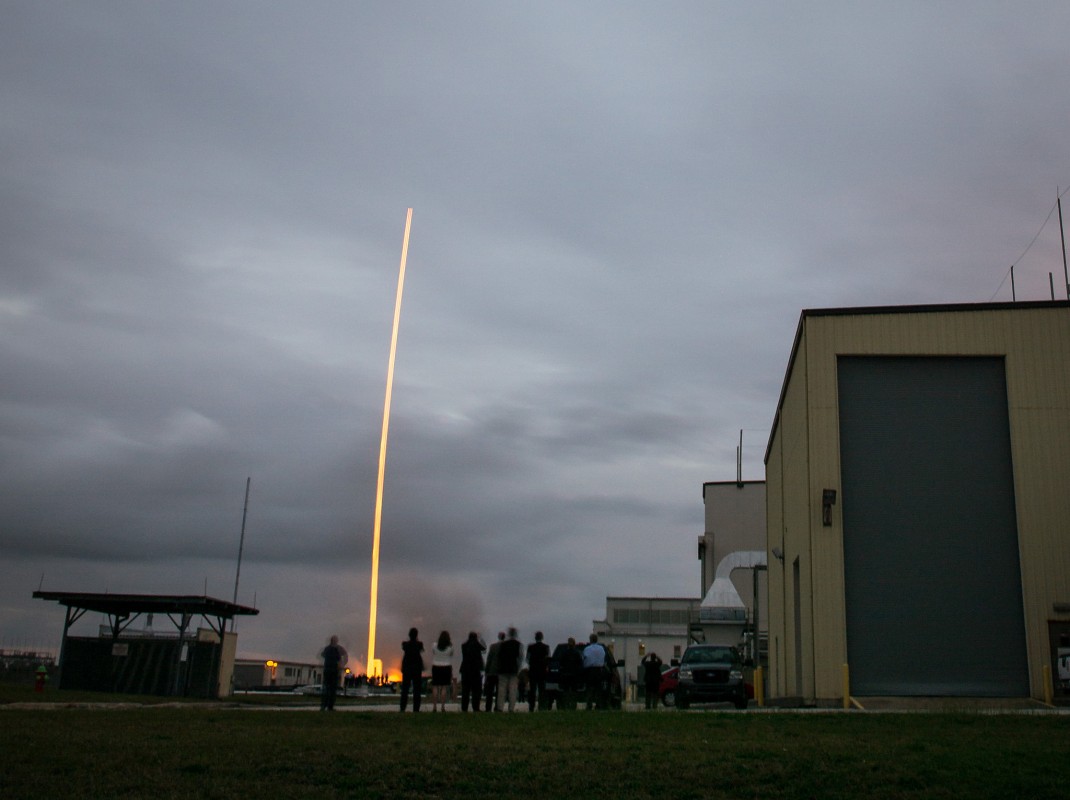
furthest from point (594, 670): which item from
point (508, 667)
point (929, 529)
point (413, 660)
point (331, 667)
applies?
point (929, 529)

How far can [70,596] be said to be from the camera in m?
37.6

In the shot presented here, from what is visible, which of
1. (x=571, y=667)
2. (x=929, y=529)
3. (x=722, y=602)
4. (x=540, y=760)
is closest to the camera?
(x=540, y=760)

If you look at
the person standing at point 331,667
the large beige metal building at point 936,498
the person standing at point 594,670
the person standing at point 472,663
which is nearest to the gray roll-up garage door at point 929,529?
the large beige metal building at point 936,498

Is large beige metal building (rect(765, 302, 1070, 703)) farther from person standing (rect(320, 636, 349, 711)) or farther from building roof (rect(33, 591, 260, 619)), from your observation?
building roof (rect(33, 591, 260, 619))

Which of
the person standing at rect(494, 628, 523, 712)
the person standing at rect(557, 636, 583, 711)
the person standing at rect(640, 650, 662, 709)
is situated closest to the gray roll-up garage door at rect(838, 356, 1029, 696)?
the person standing at rect(640, 650, 662, 709)

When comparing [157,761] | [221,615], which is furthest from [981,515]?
[221,615]

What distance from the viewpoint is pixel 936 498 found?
2584 cm

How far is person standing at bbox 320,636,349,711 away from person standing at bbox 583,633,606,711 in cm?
509

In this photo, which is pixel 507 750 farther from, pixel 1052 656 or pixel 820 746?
pixel 1052 656

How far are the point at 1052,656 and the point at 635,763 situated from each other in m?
17.4

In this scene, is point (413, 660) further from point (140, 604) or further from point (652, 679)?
point (140, 604)

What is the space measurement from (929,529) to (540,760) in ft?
57.6

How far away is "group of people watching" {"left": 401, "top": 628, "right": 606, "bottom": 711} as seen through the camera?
825 inches

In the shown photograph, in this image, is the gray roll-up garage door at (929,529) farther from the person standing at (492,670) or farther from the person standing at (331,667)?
the person standing at (331,667)
